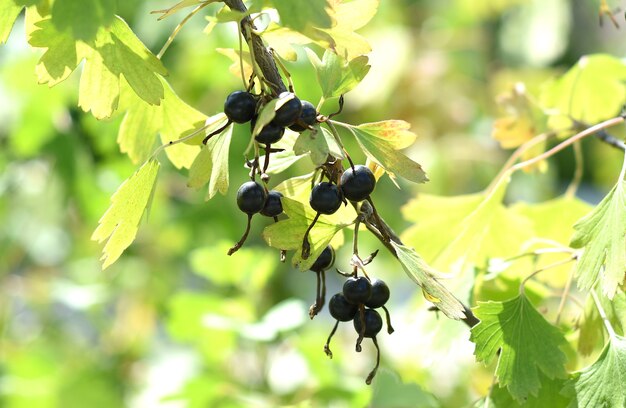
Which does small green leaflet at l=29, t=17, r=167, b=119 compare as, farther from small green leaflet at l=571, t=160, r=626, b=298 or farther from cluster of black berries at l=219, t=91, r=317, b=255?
small green leaflet at l=571, t=160, r=626, b=298

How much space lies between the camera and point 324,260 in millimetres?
539

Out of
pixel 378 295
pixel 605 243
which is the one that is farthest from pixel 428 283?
pixel 605 243

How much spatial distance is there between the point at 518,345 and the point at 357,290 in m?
0.14

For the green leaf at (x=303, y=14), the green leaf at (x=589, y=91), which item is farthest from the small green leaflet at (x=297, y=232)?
the green leaf at (x=589, y=91)

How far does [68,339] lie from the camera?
185 centimetres

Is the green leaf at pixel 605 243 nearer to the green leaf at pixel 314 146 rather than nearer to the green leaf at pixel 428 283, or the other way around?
the green leaf at pixel 428 283

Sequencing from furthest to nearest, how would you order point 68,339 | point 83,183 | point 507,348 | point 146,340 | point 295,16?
point 68,339 → point 146,340 → point 83,183 → point 507,348 → point 295,16

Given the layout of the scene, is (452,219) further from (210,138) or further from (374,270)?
(374,270)

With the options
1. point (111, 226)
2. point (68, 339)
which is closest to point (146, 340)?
point (68, 339)

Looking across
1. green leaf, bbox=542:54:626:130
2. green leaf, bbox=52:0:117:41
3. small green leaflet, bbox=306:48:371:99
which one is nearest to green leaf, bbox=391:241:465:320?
small green leaflet, bbox=306:48:371:99

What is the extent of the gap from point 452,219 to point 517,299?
0.18 metres

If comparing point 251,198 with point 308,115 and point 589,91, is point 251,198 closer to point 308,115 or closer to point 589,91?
point 308,115

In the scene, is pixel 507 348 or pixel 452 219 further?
pixel 452 219

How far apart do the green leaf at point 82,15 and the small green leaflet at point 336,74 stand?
13 cm
